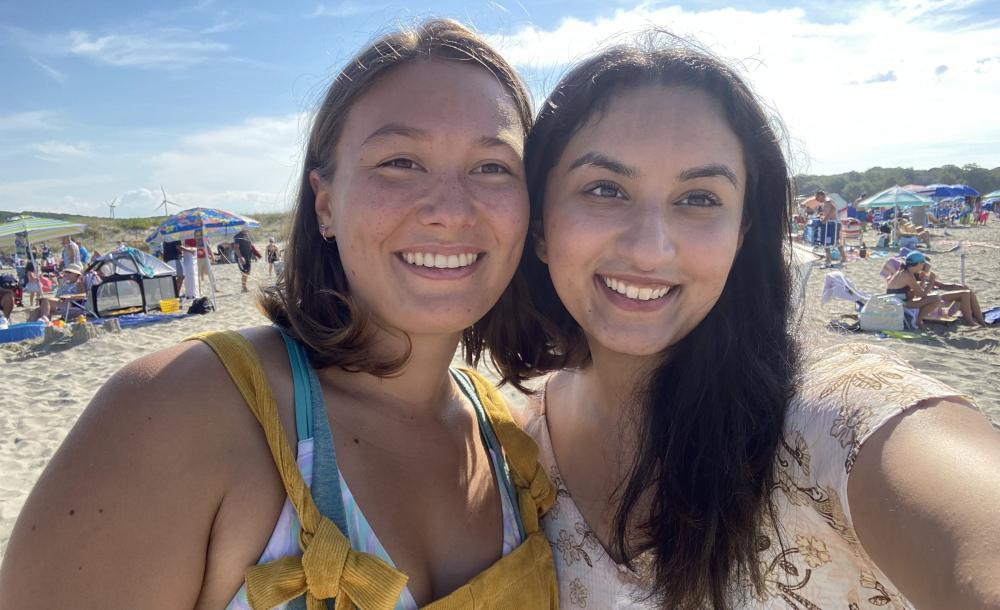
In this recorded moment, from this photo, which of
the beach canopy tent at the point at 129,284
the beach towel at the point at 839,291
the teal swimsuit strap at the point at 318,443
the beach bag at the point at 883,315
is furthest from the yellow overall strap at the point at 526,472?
the beach canopy tent at the point at 129,284

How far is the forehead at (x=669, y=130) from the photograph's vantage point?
1628mm

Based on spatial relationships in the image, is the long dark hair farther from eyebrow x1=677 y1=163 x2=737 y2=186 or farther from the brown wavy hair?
the brown wavy hair

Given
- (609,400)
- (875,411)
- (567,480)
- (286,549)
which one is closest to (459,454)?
(567,480)

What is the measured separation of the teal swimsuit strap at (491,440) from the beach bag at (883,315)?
357 inches

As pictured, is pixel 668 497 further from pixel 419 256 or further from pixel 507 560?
pixel 419 256

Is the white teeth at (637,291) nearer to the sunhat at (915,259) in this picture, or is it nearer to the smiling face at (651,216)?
the smiling face at (651,216)

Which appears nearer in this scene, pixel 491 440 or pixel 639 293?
pixel 639 293

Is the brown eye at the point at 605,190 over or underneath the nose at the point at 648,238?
over

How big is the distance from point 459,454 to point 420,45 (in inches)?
48.3

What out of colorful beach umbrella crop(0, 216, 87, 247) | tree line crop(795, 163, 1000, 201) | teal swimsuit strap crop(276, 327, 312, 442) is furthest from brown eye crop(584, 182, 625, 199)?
tree line crop(795, 163, 1000, 201)

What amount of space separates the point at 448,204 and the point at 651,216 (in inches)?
21.9

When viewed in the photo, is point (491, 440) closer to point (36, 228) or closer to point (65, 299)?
point (65, 299)

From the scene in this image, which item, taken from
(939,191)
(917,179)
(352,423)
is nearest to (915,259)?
(352,423)

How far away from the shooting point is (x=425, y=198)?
1.61 metres
